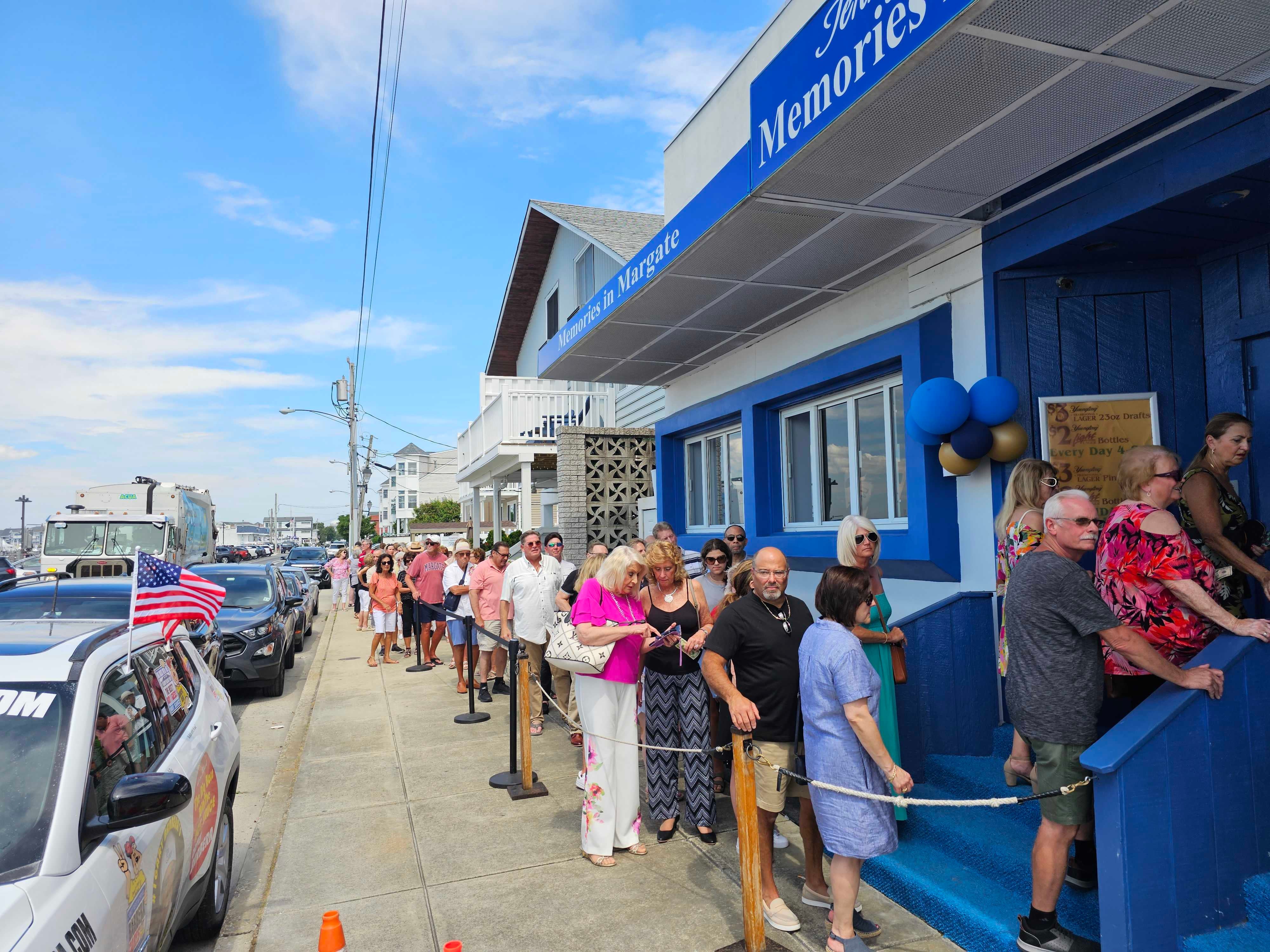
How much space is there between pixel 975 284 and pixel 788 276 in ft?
4.95

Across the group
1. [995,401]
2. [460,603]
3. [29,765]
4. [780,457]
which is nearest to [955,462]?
[995,401]

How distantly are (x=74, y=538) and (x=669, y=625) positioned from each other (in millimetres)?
17175

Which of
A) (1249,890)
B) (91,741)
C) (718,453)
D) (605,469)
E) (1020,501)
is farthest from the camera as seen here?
(605,469)

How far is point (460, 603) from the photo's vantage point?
11438 mm

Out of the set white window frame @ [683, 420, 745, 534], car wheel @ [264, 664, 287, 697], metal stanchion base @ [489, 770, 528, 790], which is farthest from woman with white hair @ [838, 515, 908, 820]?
car wheel @ [264, 664, 287, 697]

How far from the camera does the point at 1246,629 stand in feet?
11.1

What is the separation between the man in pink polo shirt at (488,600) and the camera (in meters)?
9.78

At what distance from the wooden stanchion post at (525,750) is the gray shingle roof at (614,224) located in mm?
8003

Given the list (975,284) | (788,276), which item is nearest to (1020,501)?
(975,284)

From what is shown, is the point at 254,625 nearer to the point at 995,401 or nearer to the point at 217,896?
the point at 217,896

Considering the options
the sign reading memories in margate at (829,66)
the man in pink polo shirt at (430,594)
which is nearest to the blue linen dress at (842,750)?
the sign reading memories in margate at (829,66)

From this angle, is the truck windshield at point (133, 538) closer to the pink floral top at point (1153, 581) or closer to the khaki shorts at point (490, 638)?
the khaki shorts at point (490, 638)

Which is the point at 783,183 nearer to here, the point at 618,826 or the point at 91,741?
the point at 618,826

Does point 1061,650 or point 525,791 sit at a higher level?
point 1061,650
